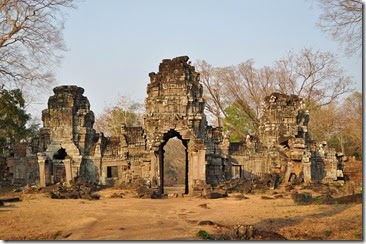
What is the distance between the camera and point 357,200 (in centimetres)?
1466

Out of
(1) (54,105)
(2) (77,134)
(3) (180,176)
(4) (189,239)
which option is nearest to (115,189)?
(2) (77,134)

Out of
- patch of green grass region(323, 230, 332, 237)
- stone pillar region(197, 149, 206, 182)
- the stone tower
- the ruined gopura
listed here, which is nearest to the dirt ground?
patch of green grass region(323, 230, 332, 237)

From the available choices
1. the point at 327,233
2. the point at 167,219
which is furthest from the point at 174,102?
the point at 327,233

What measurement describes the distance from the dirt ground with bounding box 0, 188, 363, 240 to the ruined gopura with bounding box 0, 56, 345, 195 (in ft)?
17.0

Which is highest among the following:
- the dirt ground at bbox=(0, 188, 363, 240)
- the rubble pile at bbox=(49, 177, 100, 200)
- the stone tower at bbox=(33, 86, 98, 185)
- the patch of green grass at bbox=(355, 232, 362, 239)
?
the stone tower at bbox=(33, 86, 98, 185)

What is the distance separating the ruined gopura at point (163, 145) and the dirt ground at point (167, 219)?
517 centimetres

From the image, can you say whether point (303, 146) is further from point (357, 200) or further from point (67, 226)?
point (67, 226)

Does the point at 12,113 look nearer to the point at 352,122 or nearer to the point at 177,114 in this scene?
the point at 177,114

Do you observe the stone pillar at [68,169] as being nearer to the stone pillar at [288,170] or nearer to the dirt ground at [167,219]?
the dirt ground at [167,219]

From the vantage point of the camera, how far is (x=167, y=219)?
13344mm

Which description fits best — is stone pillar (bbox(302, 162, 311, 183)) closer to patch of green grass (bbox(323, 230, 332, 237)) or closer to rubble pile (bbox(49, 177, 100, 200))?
rubble pile (bbox(49, 177, 100, 200))

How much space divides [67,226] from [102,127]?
3252 cm

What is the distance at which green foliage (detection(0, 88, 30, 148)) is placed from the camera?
80.5 ft

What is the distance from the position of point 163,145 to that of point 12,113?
8.05m
